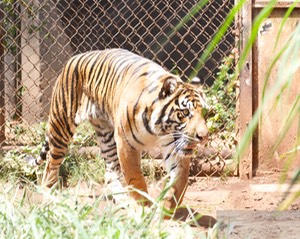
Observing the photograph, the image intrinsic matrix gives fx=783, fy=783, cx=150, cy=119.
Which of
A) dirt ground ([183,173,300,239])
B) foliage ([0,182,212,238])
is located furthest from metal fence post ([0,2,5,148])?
foliage ([0,182,212,238])

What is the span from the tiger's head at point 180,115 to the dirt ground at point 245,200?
1.52ft

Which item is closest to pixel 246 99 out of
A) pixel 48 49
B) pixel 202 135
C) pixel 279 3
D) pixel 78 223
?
pixel 279 3

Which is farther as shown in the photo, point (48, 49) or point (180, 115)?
point (48, 49)

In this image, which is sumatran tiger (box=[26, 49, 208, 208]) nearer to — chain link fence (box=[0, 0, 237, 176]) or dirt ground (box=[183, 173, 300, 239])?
dirt ground (box=[183, 173, 300, 239])

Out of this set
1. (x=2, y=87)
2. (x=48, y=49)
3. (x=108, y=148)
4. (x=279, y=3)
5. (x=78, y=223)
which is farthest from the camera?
(x=48, y=49)

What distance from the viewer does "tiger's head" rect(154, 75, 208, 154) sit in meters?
5.25

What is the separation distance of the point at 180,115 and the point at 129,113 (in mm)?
353

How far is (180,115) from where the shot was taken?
17.5ft

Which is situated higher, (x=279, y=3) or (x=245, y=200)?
(x=279, y=3)

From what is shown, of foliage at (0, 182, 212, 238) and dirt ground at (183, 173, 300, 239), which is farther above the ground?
foliage at (0, 182, 212, 238)

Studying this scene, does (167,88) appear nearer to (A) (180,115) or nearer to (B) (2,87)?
(A) (180,115)

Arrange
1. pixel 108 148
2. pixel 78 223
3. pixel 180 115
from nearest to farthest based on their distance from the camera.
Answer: pixel 78 223 < pixel 180 115 < pixel 108 148

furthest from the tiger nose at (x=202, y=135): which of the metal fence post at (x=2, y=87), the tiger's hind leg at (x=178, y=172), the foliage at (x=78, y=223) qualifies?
the metal fence post at (x=2, y=87)

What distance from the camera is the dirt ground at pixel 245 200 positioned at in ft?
14.7
